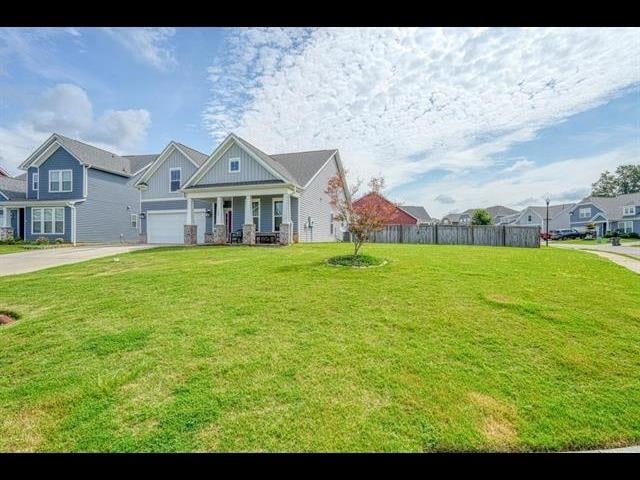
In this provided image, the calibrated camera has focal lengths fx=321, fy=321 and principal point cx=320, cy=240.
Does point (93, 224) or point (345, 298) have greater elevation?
point (93, 224)

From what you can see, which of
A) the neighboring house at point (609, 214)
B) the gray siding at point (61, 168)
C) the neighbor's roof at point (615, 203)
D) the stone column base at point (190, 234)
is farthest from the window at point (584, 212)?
the gray siding at point (61, 168)

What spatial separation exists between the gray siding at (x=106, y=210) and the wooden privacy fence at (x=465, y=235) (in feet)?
57.7

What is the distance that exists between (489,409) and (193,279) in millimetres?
6692

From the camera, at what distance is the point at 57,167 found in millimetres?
22562

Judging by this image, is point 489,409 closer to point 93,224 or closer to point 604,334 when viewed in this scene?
point 604,334

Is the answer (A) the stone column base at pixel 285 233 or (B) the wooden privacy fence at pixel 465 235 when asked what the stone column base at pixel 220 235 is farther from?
(B) the wooden privacy fence at pixel 465 235

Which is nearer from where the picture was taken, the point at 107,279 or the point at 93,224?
the point at 107,279

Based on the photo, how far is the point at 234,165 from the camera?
59.8 ft

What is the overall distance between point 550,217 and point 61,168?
71.9 meters

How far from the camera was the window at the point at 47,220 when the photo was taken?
71.8 ft

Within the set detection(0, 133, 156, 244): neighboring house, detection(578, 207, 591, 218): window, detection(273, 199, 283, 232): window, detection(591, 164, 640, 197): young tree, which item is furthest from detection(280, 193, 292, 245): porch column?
detection(591, 164, 640, 197): young tree
